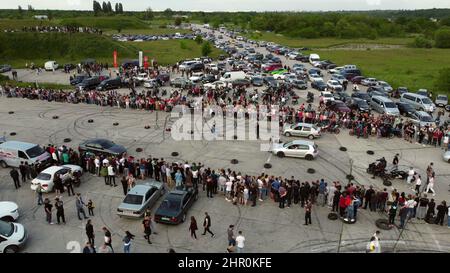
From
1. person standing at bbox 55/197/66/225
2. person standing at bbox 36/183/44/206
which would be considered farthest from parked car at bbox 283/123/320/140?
person standing at bbox 36/183/44/206

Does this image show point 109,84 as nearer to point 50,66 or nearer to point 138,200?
point 50,66

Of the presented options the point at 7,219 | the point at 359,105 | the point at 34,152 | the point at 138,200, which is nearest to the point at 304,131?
the point at 359,105

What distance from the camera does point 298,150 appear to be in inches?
956

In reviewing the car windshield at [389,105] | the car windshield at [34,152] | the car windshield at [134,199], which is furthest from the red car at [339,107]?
the car windshield at [34,152]

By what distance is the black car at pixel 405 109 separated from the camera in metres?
33.9

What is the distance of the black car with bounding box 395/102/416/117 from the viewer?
3386 centimetres

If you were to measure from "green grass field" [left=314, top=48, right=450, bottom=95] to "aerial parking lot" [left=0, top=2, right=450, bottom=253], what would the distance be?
12272mm

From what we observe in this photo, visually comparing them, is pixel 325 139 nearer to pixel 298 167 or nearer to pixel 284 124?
pixel 284 124

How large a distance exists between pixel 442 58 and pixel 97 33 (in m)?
68.6

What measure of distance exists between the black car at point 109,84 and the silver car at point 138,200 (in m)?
26.8

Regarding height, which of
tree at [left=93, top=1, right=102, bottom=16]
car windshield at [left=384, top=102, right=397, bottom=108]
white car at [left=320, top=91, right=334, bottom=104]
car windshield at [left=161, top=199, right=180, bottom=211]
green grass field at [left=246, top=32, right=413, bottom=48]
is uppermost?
tree at [left=93, top=1, right=102, bottom=16]

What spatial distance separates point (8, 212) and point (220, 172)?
10446 millimetres

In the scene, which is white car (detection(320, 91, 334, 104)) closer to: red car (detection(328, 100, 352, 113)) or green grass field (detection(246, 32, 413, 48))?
red car (detection(328, 100, 352, 113))

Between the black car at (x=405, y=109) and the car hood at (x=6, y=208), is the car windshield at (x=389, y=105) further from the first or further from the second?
the car hood at (x=6, y=208)
